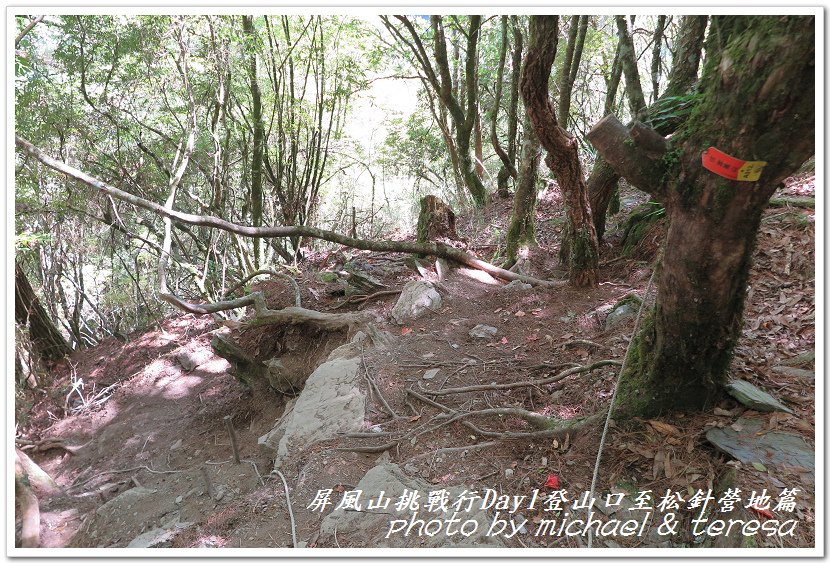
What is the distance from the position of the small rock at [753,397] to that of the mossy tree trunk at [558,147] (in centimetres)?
240

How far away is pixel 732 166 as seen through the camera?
1.71 m

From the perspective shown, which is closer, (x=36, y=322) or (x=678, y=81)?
(x=678, y=81)

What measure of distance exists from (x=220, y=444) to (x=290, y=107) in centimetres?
596

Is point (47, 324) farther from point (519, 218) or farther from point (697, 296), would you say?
point (697, 296)

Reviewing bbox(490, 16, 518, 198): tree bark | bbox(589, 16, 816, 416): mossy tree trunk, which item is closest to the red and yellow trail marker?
bbox(589, 16, 816, 416): mossy tree trunk

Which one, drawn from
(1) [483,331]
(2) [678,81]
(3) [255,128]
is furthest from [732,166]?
(3) [255,128]

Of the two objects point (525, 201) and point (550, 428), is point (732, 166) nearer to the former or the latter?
point (550, 428)

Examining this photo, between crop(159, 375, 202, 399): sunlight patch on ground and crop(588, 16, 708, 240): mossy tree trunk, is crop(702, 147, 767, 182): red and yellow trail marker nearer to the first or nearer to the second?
crop(588, 16, 708, 240): mossy tree trunk

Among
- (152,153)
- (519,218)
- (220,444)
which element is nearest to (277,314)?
(220,444)

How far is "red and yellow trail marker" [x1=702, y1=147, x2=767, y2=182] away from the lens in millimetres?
1678

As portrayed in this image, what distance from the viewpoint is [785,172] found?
1681mm

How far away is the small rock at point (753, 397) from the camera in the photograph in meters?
2.11

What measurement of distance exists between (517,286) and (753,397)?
3.00 m

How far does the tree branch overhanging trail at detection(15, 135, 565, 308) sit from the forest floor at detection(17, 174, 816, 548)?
0.69ft
